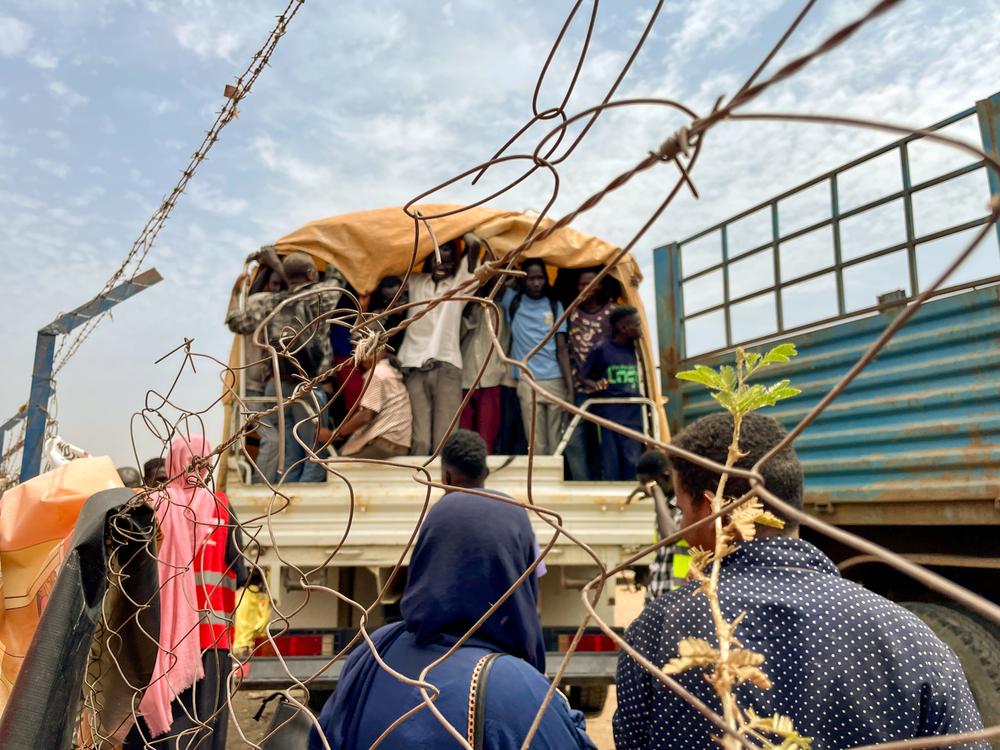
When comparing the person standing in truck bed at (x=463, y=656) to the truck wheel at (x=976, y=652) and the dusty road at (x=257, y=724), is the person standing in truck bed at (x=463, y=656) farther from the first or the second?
the dusty road at (x=257, y=724)

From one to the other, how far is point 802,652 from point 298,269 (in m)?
3.80

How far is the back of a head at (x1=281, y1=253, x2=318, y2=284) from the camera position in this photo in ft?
14.1

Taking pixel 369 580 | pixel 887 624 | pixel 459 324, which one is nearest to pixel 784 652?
pixel 887 624

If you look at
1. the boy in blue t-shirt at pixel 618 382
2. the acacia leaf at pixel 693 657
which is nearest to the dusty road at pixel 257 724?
the boy in blue t-shirt at pixel 618 382

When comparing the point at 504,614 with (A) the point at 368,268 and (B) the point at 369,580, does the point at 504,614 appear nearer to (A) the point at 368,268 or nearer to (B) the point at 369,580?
(B) the point at 369,580

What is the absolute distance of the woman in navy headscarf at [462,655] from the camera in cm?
130

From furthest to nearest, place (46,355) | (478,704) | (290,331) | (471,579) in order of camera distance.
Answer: (46,355) → (290,331) → (471,579) → (478,704)

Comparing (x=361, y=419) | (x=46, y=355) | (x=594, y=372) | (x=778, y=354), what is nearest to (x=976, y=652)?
(x=594, y=372)

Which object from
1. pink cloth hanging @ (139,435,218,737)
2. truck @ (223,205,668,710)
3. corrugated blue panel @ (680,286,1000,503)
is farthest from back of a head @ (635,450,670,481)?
pink cloth hanging @ (139,435,218,737)

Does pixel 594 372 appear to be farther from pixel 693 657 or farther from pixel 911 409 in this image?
pixel 693 657

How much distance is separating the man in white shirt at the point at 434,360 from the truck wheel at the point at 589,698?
1625 mm

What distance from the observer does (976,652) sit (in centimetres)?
290

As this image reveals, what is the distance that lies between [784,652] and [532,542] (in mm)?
738

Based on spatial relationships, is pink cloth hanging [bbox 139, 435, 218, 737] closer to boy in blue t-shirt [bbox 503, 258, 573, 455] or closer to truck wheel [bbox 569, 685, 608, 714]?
boy in blue t-shirt [bbox 503, 258, 573, 455]
